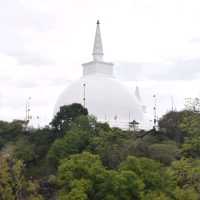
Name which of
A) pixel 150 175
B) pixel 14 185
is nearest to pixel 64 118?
pixel 14 185

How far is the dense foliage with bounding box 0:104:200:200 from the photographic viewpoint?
25.7 metres

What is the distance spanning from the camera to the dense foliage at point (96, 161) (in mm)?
25656

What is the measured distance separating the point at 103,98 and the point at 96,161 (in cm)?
3436

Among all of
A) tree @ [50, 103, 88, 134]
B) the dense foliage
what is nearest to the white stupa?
the dense foliage

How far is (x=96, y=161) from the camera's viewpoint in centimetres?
3431

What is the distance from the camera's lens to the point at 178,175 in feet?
70.5

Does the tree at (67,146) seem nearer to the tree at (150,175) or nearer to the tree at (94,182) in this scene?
the tree at (94,182)

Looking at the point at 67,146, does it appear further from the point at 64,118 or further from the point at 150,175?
the point at 150,175

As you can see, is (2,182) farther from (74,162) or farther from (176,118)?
(176,118)

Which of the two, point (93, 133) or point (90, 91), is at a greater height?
point (90, 91)

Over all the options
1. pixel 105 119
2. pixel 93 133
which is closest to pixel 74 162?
pixel 93 133

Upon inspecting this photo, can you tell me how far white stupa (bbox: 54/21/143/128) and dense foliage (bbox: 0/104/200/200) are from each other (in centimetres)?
1356

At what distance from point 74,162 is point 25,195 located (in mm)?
6094

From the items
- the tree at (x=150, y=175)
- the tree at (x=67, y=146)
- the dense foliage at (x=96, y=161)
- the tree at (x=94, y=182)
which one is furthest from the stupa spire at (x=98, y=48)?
the tree at (x=94, y=182)
